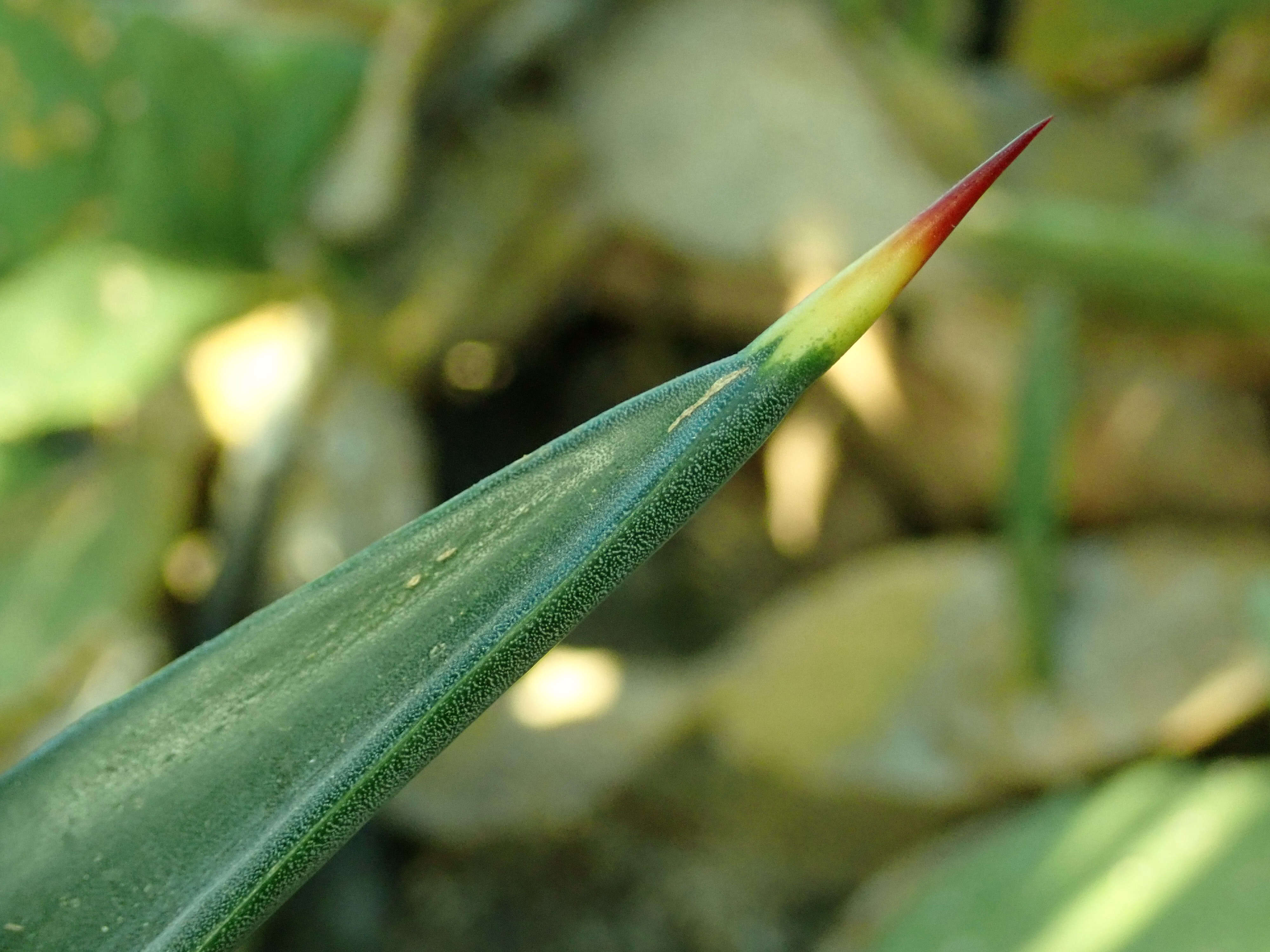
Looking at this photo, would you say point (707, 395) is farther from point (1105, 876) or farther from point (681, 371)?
point (681, 371)

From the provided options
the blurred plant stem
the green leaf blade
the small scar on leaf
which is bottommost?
the green leaf blade

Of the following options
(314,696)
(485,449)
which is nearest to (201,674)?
(314,696)

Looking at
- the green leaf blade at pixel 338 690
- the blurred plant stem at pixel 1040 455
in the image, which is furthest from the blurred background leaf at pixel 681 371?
the green leaf blade at pixel 338 690

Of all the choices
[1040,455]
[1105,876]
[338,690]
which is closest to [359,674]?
[338,690]

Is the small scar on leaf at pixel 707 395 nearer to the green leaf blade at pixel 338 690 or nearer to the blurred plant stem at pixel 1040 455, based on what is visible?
the green leaf blade at pixel 338 690

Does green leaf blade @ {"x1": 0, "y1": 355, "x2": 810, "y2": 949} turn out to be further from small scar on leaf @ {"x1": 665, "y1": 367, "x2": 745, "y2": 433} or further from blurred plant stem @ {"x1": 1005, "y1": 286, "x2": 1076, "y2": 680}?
blurred plant stem @ {"x1": 1005, "y1": 286, "x2": 1076, "y2": 680}

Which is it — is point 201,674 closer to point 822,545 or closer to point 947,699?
point 947,699

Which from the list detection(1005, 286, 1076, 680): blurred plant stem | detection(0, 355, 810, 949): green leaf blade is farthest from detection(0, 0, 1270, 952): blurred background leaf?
detection(0, 355, 810, 949): green leaf blade
